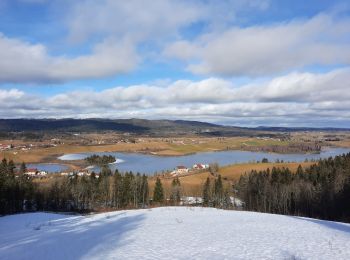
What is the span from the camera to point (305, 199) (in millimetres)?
52312

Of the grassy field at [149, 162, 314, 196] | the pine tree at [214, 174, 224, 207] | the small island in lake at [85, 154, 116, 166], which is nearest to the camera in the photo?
the pine tree at [214, 174, 224, 207]

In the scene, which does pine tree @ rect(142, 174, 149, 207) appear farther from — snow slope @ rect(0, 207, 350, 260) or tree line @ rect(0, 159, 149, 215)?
snow slope @ rect(0, 207, 350, 260)

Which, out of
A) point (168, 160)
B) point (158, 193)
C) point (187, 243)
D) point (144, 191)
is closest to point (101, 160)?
point (168, 160)

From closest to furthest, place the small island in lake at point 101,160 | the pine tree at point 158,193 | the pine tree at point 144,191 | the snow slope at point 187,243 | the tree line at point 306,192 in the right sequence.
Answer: the snow slope at point 187,243, the tree line at point 306,192, the pine tree at point 158,193, the pine tree at point 144,191, the small island in lake at point 101,160

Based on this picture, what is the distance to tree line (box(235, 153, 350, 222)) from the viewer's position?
45.3 m

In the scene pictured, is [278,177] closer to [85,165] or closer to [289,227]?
[289,227]

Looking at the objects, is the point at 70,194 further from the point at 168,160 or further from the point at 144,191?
the point at 168,160

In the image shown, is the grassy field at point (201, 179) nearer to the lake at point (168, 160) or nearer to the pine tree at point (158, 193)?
the pine tree at point (158, 193)

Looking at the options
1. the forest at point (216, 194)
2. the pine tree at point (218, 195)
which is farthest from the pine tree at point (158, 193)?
the pine tree at point (218, 195)

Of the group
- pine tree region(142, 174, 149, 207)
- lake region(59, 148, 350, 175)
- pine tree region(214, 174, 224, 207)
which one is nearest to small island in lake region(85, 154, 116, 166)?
lake region(59, 148, 350, 175)

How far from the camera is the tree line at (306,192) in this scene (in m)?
45.3

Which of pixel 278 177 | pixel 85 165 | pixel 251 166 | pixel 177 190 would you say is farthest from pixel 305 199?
pixel 85 165

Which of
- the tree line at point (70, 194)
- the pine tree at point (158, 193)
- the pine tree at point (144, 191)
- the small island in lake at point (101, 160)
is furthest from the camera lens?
the small island in lake at point (101, 160)

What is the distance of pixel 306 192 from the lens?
2083 inches
